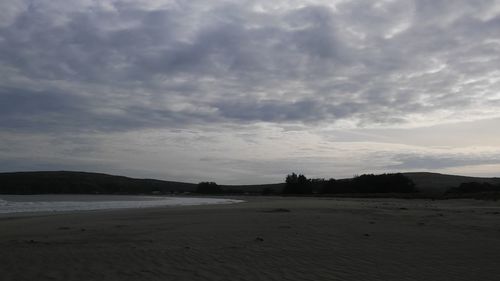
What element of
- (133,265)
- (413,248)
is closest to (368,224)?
(413,248)

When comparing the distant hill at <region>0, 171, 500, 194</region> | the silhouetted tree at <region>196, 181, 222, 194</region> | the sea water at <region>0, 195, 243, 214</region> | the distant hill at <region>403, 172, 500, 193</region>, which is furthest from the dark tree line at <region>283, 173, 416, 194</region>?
the silhouetted tree at <region>196, 181, 222, 194</region>

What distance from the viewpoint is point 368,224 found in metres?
14.7

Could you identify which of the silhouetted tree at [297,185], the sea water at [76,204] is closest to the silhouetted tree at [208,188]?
the silhouetted tree at [297,185]

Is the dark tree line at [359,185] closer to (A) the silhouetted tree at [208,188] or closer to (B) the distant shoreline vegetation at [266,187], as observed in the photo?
Answer: (B) the distant shoreline vegetation at [266,187]

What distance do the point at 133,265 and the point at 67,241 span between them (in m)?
4.65

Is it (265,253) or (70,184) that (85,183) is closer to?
(70,184)

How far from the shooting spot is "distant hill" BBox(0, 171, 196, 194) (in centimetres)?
12850

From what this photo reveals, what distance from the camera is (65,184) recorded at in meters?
135

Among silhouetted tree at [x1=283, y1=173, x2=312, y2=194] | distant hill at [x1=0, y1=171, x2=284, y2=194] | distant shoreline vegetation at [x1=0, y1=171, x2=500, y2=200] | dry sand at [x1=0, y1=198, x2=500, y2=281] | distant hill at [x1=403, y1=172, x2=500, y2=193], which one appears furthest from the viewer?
distant hill at [x1=0, y1=171, x2=284, y2=194]

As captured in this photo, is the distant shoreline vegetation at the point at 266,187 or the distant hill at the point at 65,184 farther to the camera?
the distant hill at the point at 65,184

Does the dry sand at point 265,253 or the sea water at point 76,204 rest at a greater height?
the sea water at point 76,204

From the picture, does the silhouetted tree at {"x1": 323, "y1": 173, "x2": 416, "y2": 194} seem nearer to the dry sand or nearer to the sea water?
the sea water

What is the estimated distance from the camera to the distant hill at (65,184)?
128m

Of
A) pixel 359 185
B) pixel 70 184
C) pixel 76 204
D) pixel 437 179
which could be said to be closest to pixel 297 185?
pixel 359 185
